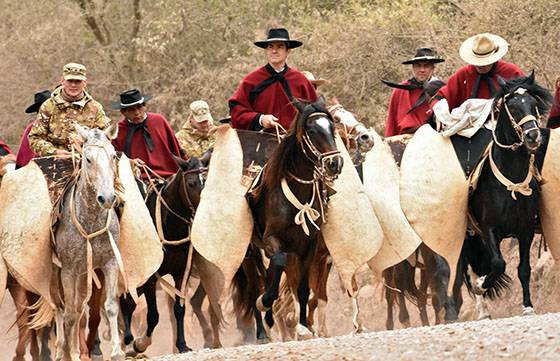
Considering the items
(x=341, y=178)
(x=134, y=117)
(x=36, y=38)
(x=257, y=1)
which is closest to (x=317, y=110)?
(x=341, y=178)

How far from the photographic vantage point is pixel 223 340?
24.8 meters

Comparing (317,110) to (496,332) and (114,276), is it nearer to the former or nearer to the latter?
(114,276)

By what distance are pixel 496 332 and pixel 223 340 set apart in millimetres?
14547

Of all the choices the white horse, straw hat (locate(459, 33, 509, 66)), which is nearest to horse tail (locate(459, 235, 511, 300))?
straw hat (locate(459, 33, 509, 66))

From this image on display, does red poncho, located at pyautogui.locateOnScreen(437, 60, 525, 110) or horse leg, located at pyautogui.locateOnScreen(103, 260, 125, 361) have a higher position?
red poncho, located at pyautogui.locateOnScreen(437, 60, 525, 110)

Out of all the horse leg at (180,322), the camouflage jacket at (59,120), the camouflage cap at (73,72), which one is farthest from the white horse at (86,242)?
the horse leg at (180,322)

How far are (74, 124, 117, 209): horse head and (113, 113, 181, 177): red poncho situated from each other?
11.2ft

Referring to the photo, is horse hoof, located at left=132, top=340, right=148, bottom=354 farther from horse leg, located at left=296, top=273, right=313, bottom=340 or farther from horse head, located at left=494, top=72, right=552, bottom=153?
horse head, located at left=494, top=72, right=552, bottom=153

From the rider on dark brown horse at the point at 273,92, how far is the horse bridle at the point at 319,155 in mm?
1585

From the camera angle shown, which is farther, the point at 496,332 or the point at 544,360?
the point at 496,332

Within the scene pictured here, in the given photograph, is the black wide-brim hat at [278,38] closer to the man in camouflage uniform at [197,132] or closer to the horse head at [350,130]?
the horse head at [350,130]

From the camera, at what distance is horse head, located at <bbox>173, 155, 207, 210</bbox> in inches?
640

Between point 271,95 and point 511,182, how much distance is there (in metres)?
2.81

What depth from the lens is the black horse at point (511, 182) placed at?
14.0 meters
